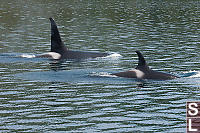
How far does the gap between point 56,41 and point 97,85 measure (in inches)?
410

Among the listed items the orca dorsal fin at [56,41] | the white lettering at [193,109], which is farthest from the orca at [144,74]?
the orca dorsal fin at [56,41]

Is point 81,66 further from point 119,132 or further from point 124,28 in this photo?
point 124,28

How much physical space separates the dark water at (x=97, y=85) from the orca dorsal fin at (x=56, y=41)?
129cm

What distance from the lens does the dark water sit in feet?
71.3

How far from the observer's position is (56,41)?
1533 inches

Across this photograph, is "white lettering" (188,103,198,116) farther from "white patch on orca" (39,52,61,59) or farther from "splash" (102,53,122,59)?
"white patch on orca" (39,52,61,59)

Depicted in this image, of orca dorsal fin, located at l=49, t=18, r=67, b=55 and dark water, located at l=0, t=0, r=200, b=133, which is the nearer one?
dark water, located at l=0, t=0, r=200, b=133

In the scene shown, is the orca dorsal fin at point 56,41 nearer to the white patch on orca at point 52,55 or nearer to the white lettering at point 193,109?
the white patch on orca at point 52,55

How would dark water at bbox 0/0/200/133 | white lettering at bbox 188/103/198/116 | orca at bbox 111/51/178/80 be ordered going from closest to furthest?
dark water at bbox 0/0/200/133 < white lettering at bbox 188/103/198/116 < orca at bbox 111/51/178/80

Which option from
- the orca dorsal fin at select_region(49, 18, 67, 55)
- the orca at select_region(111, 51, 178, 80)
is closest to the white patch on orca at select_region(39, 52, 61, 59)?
the orca dorsal fin at select_region(49, 18, 67, 55)

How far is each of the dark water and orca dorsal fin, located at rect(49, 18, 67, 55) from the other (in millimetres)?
1287

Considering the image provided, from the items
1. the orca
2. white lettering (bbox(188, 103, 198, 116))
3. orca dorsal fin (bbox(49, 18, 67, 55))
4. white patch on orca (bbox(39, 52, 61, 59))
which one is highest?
orca dorsal fin (bbox(49, 18, 67, 55))

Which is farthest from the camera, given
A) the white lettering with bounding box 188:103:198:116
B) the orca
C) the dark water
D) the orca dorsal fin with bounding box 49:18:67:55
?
the orca dorsal fin with bounding box 49:18:67:55

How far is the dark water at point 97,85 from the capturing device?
71.3ft
